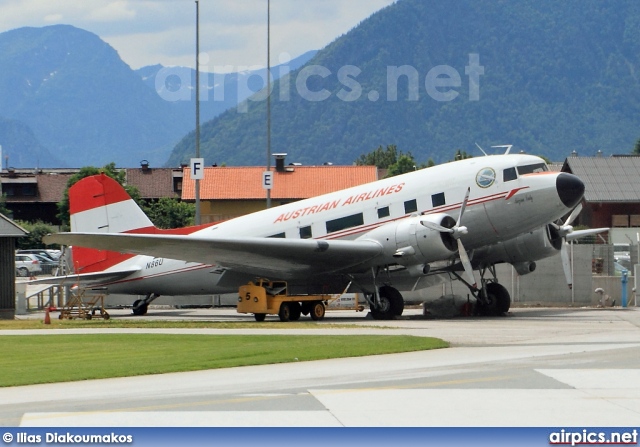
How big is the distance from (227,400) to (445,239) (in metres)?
17.4

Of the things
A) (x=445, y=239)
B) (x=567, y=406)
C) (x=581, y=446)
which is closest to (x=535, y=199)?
(x=445, y=239)

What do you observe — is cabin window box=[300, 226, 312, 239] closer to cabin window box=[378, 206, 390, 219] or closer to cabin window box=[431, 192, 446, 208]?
cabin window box=[378, 206, 390, 219]

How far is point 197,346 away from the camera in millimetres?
23156

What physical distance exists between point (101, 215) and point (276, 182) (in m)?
51.5

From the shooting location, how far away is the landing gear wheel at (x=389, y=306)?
32656 millimetres

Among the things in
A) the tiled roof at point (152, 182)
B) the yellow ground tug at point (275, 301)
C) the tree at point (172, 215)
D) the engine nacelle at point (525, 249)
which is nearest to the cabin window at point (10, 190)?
the tiled roof at point (152, 182)

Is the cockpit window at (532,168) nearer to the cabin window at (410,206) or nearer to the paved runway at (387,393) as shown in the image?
the cabin window at (410,206)

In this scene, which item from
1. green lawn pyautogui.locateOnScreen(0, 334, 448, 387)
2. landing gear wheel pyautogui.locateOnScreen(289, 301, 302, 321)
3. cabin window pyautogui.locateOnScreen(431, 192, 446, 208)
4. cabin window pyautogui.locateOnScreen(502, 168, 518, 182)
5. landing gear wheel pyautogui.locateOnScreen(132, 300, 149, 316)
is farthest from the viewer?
landing gear wheel pyautogui.locateOnScreen(132, 300, 149, 316)

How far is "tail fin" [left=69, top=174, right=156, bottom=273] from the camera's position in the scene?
121 ft

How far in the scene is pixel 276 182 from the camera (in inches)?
3472

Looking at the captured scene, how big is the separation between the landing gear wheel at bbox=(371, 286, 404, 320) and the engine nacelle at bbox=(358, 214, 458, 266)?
3.68 ft

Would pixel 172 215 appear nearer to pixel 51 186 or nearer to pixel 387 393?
pixel 51 186

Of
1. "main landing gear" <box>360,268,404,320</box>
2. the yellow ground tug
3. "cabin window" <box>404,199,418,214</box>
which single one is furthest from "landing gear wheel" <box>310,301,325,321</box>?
"cabin window" <box>404,199,418,214</box>

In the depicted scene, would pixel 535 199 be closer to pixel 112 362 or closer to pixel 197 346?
pixel 197 346
